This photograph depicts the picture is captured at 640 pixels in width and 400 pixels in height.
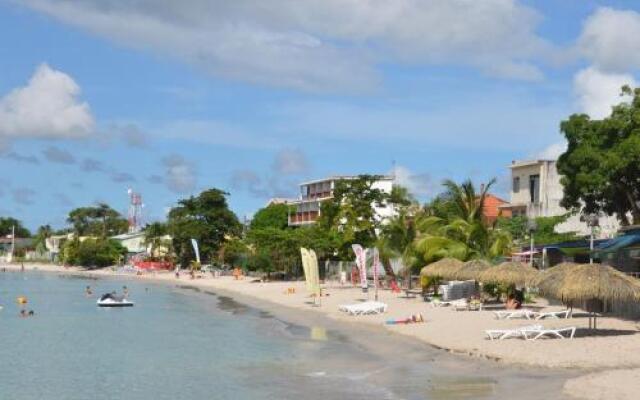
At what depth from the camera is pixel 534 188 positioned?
215 feet

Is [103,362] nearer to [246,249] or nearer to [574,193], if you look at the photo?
[574,193]

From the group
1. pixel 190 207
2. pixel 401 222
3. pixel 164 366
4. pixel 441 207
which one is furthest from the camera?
pixel 190 207

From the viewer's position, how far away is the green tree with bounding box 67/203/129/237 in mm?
150375

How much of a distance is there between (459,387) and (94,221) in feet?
459

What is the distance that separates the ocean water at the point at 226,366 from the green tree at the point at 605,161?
15.1 m

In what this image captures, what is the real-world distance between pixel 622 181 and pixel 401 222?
44.5 feet

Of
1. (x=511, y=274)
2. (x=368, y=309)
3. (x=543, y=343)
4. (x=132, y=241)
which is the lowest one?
(x=543, y=343)

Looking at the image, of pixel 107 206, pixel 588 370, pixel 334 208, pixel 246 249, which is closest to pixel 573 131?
pixel 334 208

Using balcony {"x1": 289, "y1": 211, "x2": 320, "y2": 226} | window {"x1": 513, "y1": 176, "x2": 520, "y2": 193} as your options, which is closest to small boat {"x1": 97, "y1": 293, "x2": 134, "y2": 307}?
window {"x1": 513, "y1": 176, "x2": 520, "y2": 193}

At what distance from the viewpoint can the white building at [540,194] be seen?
6297 cm

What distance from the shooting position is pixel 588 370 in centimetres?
2080

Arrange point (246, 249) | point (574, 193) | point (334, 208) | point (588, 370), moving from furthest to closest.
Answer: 1. point (246, 249)
2. point (334, 208)
3. point (574, 193)
4. point (588, 370)

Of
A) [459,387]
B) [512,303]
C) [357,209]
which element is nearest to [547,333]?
[459,387]

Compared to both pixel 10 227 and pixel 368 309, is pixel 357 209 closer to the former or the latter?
pixel 368 309
